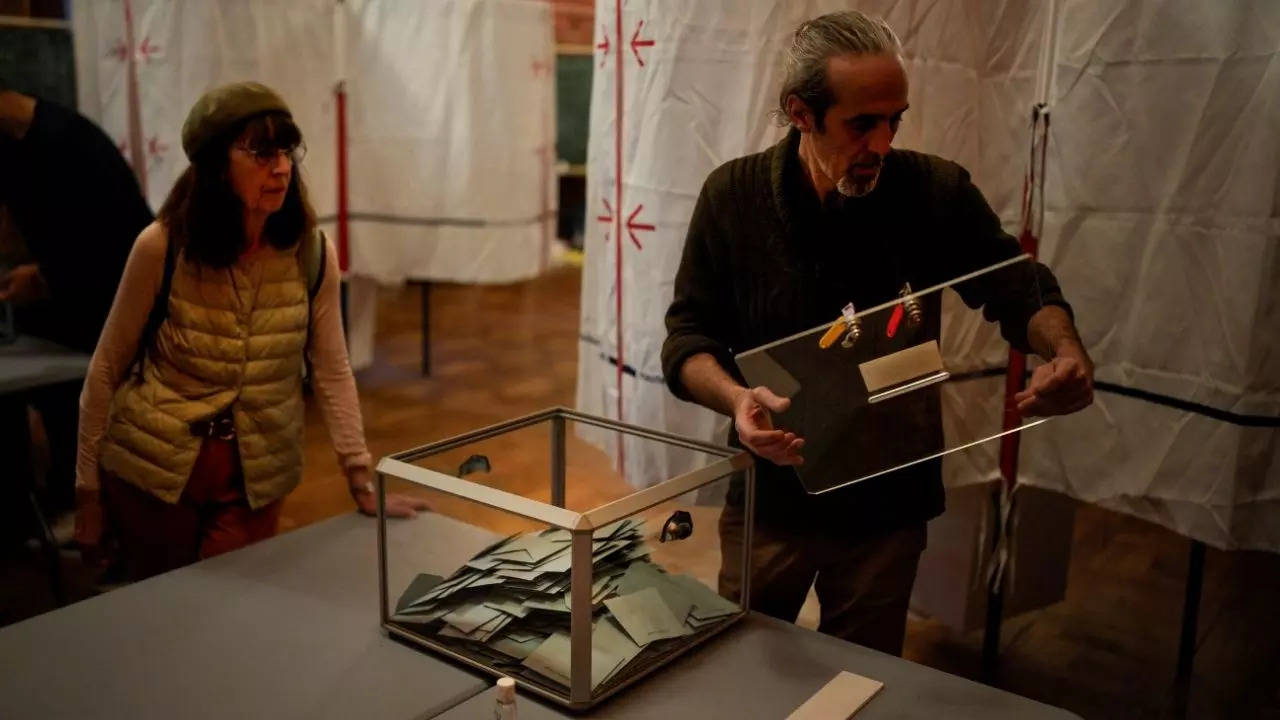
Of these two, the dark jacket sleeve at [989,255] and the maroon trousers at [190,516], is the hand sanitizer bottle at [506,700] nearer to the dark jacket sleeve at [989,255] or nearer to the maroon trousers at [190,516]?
the dark jacket sleeve at [989,255]

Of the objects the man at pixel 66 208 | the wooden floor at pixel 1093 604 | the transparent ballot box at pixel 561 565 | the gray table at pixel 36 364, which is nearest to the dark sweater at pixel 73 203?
the man at pixel 66 208

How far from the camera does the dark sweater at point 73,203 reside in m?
2.64

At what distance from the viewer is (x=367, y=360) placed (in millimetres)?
4809

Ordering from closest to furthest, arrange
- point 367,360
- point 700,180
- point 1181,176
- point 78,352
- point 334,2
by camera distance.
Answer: point 1181,176, point 700,180, point 78,352, point 334,2, point 367,360

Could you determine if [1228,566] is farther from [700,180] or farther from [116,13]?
[116,13]

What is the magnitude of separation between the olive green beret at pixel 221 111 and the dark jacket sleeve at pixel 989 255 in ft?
3.22

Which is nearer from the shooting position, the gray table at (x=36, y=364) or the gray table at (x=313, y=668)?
the gray table at (x=313, y=668)

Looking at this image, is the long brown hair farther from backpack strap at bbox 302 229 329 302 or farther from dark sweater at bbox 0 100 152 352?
dark sweater at bbox 0 100 152 352

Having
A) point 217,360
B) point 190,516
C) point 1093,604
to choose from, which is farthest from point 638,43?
point 1093,604

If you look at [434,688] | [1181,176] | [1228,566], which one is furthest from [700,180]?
[1228,566]

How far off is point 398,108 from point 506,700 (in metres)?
3.41

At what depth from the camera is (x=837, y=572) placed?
4.88 ft

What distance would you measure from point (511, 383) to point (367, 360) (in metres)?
0.65

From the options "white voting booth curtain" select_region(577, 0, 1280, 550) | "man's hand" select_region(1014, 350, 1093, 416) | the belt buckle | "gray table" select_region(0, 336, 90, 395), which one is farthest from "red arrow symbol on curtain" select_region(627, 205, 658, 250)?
"gray table" select_region(0, 336, 90, 395)
